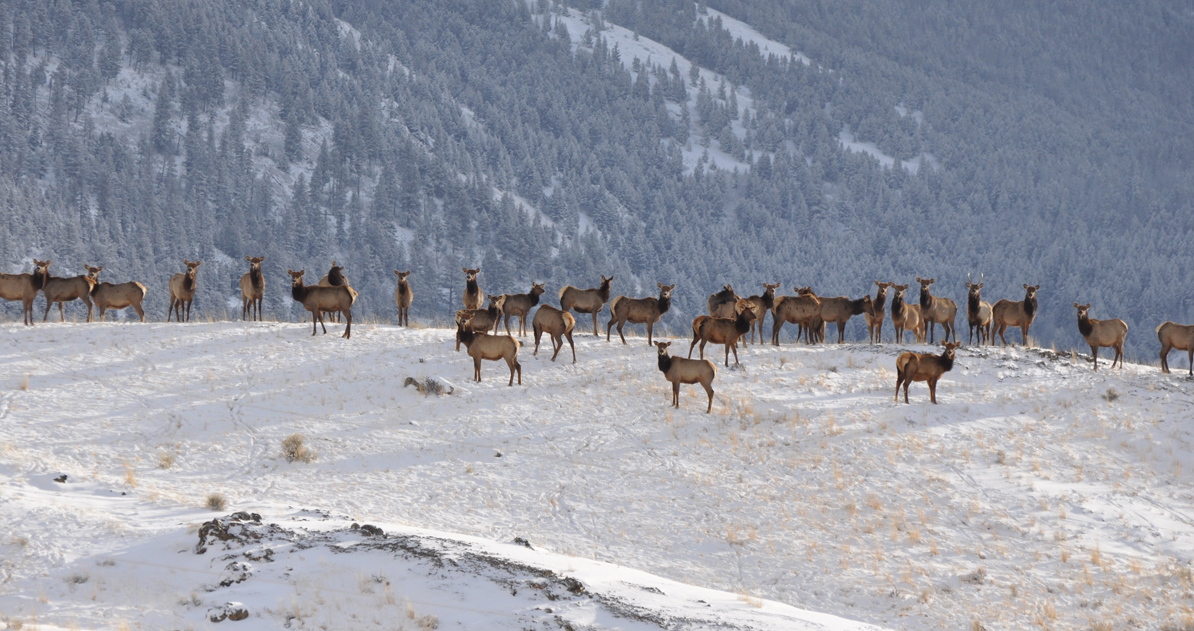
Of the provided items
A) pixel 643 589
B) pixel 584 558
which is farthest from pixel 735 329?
pixel 643 589

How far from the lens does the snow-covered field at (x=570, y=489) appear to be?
→ 1221 centimetres

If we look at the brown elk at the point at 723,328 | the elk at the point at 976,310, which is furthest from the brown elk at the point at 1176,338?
the brown elk at the point at 723,328

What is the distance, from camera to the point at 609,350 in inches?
1115

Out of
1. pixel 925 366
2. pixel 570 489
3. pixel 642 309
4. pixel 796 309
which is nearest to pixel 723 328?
pixel 642 309

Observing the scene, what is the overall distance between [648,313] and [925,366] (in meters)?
8.78

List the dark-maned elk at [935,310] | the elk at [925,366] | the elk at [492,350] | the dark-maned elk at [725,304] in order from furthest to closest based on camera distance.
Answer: the dark-maned elk at [935,310], the dark-maned elk at [725,304], the elk at [925,366], the elk at [492,350]

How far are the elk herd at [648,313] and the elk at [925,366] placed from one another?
27mm

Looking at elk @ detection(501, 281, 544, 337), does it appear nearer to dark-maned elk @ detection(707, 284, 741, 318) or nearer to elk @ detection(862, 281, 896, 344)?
dark-maned elk @ detection(707, 284, 741, 318)

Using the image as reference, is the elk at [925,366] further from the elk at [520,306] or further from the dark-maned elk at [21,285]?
the dark-maned elk at [21,285]

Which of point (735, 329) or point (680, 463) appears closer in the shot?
point (680, 463)

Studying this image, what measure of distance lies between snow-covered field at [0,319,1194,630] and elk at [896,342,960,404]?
751 mm

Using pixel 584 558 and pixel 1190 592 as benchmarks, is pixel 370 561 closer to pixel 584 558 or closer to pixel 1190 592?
pixel 584 558

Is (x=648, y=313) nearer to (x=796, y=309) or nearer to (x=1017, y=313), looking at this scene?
(x=796, y=309)

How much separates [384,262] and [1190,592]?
482 feet
